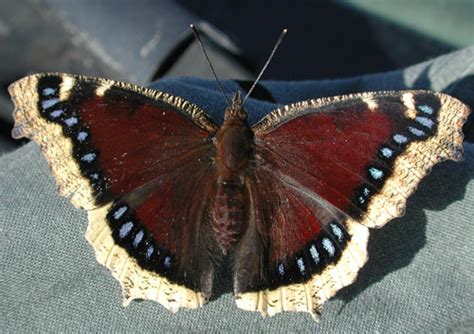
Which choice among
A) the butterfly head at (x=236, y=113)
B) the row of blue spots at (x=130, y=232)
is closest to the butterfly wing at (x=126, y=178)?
the row of blue spots at (x=130, y=232)

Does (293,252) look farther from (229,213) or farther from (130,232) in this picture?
(130,232)

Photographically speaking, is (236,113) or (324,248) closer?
(324,248)

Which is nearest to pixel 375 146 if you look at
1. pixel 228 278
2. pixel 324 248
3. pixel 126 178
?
pixel 324 248

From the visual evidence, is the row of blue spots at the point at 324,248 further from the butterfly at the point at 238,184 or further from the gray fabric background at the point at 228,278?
the gray fabric background at the point at 228,278

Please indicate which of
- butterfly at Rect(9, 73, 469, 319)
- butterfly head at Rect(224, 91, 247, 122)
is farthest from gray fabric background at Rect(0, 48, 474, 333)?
butterfly head at Rect(224, 91, 247, 122)

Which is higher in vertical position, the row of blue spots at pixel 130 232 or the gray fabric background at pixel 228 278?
the row of blue spots at pixel 130 232

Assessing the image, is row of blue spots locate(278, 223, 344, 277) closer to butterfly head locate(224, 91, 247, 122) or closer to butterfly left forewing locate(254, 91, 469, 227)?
butterfly left forewing locate(254, 91, 469, 227)

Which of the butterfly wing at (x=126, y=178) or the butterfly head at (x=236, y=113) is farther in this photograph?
the butterfly head at (x=236, y=113)
